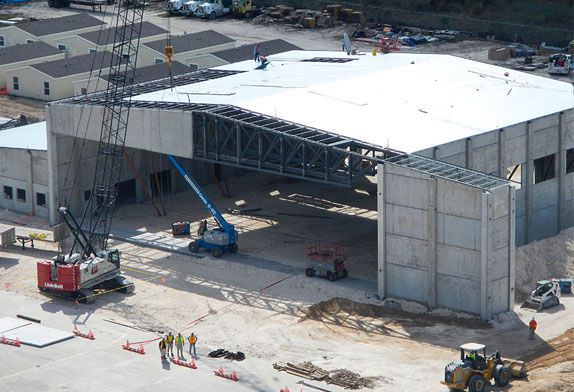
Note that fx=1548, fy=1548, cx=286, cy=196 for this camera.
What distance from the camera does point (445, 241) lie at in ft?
258

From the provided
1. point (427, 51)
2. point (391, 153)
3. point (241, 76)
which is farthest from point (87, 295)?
point (427, 51)

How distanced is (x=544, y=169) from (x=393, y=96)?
1008 centimetres

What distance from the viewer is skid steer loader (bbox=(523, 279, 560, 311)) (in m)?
79.4

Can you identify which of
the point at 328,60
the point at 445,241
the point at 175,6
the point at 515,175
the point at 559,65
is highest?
the point at 328,60

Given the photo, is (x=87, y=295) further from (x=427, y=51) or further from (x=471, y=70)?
(x=427, y=51)

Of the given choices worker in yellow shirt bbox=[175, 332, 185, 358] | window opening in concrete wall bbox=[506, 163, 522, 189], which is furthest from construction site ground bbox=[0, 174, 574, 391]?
window opening in concrete wall bbox=[506, 163, 522, 189]

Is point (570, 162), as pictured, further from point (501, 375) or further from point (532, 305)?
point (501, 375)

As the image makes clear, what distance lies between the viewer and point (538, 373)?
229 ft

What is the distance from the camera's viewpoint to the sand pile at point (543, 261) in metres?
84.0

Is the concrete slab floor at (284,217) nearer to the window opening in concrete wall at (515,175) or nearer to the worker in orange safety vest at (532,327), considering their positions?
the window opening in concrete wall at (515,175)

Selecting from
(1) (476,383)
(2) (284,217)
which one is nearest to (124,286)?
(2) (284,217)

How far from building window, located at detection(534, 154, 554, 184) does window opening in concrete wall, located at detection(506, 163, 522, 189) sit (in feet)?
3.31

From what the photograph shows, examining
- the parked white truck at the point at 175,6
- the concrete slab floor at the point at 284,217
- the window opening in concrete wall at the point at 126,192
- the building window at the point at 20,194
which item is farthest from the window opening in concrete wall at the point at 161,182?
the parked white truck at the point at 175,6

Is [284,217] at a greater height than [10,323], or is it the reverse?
[284,217]
